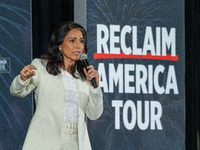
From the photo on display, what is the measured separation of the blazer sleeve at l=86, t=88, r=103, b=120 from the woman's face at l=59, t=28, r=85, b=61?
10.0 inches

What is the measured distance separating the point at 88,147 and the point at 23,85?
509mm

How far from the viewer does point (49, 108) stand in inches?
77.2

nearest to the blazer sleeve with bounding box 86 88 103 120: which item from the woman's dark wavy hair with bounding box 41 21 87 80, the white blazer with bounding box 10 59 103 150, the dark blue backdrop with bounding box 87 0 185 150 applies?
the white blazer with bounding box 10 59 103 150

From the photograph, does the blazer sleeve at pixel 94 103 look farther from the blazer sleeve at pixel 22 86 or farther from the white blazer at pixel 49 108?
the blazer sleeve at pixel 22 86

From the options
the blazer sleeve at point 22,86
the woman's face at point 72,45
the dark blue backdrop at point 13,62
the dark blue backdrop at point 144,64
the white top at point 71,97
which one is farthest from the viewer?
the dark blue backdrop at point 144,64

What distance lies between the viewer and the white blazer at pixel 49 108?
75.2 inches

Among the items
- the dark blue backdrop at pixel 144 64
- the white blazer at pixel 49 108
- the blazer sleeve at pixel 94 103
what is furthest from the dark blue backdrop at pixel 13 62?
the blazer sleeve at pixel 94 103

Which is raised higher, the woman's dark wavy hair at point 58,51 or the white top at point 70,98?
the woman's dark wavy hair at point 58,51

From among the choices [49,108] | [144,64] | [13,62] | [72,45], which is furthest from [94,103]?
[144,64]

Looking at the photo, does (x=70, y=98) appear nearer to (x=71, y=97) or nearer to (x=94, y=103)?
(x=71, y=97)

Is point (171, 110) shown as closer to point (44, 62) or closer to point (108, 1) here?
point (108, 1)

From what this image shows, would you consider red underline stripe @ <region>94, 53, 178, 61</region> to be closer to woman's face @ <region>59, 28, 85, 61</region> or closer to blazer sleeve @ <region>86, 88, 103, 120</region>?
woman's face @ <region>59, 28, 85, 61</region>

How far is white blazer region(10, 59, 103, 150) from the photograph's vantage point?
1.91m

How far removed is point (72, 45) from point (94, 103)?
381 mm
